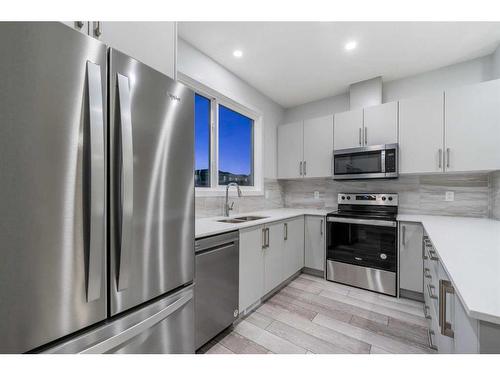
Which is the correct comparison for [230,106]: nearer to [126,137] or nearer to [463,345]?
[126,137]

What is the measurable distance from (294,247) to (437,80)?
2.68 meters

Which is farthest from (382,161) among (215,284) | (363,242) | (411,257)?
(215,284)

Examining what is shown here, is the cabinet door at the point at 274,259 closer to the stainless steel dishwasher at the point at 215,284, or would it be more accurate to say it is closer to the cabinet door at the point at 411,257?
the stainless steel dishwasher at the point at 215,284

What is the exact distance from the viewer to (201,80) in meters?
2.23

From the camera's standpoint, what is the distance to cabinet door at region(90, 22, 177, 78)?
3.38 feet

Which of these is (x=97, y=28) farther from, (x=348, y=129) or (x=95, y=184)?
(x=348, y=129)

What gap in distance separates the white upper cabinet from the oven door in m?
0.76

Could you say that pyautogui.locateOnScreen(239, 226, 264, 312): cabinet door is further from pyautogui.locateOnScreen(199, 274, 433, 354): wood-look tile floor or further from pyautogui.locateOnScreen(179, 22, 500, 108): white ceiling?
pyautogui.locateOnScreen(179, 22, 500, 108): white ceiling

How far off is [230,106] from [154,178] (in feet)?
6.78

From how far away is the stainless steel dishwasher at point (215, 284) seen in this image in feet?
4.69

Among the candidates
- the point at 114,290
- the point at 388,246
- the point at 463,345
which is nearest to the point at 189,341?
the point at 114,290

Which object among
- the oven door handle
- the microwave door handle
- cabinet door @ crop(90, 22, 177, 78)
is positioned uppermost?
cabinet door @ crop(90, 22, 177, 78)

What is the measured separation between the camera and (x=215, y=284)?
60.9 inches

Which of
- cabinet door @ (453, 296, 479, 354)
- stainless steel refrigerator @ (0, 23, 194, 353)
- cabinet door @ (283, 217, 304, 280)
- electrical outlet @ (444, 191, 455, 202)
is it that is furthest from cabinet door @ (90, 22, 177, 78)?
electrical outlet @ (444, 191, 455, 202)
